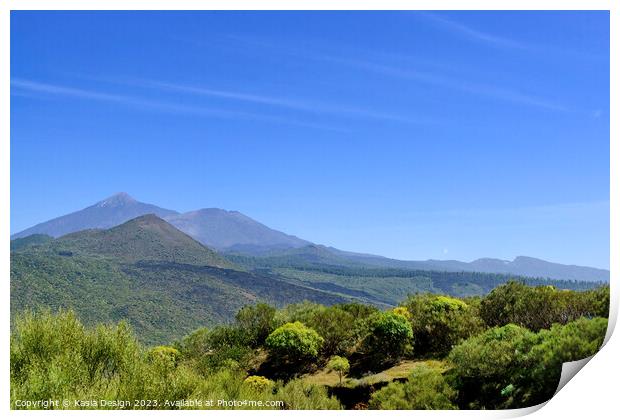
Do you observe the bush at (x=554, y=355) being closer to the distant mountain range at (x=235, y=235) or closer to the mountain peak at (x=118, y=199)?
the distant mountain range at (x=235, y=235)

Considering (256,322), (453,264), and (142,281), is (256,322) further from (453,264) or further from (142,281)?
(453,264)

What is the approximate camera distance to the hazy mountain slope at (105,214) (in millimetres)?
19672

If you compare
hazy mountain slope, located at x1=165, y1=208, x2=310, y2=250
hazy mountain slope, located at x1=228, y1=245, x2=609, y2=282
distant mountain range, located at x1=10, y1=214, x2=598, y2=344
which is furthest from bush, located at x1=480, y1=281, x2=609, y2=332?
hazy mountain slope, located at x1=228, y1=245, x2=609, y2=282

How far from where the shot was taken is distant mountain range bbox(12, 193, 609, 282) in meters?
24.3

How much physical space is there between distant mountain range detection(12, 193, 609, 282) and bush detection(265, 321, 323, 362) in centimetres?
626

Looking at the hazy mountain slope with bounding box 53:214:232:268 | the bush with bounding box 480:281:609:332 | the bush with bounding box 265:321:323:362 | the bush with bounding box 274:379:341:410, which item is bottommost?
the bush with bounding box 274:379:341:410

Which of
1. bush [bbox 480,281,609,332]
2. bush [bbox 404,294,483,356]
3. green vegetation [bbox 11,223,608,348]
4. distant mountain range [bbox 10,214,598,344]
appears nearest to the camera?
bush [bbox 480,281,609,332]

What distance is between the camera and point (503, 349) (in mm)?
9023

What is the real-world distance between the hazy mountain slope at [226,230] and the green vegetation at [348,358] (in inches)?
250

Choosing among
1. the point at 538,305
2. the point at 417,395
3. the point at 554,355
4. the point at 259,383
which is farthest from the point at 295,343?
the point at 554,355

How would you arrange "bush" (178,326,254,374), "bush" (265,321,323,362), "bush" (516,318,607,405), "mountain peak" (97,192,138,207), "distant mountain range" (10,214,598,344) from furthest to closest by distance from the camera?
1. "distant mountain range" (10,214,598,344)
2. "mountain peak" (97,192,138,207)
3. "bush" (178,326,254,374)
4. "bush" (265,321,323,362)
5. "bush" (516,318,607,405)

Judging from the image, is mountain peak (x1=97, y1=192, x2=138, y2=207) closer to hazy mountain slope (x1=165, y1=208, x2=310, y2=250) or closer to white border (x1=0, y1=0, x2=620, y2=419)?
hazy mountain slope (x1=165, y1=208, x2=310, y2=250)

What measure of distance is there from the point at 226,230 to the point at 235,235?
779 centimetres
